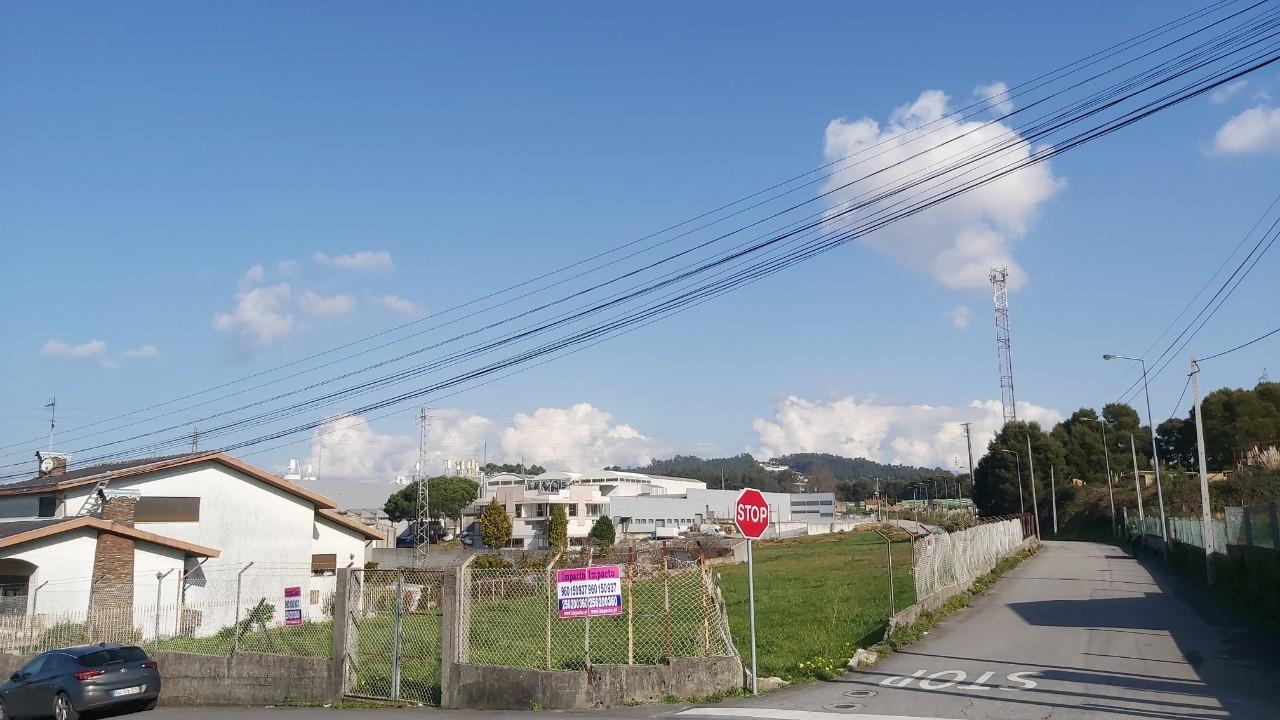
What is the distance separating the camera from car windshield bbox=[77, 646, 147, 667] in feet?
52.0

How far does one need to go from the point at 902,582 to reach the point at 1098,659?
45.7 ft

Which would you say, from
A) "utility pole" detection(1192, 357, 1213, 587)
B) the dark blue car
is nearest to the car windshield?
the dark blue car

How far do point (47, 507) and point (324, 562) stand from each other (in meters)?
10.4

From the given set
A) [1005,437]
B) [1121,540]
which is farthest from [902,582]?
[1005,437]

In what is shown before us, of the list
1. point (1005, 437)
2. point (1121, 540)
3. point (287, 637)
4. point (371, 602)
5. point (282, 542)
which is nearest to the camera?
point (371, 602)

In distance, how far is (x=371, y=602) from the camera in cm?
1538

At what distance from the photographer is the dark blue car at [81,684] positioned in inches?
611

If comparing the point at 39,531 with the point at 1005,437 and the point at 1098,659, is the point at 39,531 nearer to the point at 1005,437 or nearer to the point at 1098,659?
the point at 1098,659

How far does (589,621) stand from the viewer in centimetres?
1407

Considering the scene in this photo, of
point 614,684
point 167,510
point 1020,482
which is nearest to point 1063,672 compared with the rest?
point 614,684

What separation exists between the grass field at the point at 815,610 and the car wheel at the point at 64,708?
1101 cm

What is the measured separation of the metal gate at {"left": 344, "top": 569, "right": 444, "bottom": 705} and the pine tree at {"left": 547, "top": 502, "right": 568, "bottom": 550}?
6116 cm

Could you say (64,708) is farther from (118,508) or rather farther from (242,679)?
(118,508)

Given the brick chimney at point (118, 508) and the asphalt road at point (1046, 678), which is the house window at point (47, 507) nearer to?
the brick chimney at point (118, 508)
